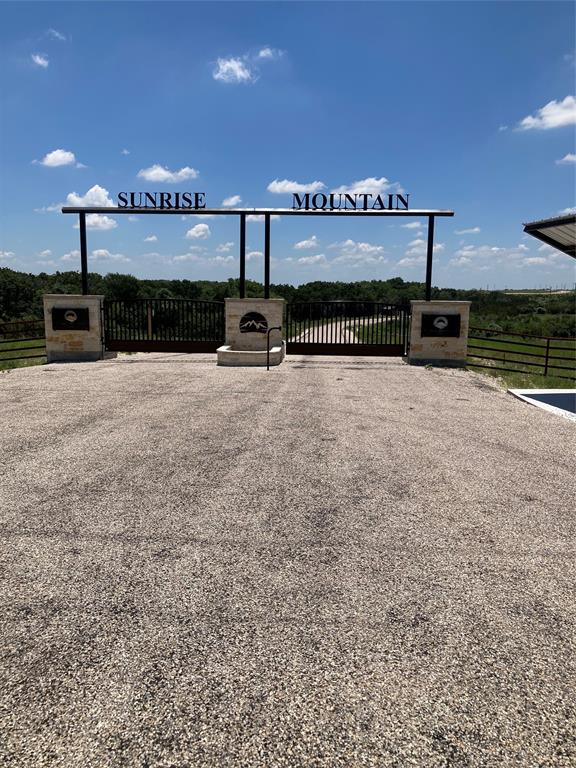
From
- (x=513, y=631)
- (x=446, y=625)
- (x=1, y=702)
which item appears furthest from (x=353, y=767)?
(x=1, y=702)

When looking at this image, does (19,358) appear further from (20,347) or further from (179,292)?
(179,292)

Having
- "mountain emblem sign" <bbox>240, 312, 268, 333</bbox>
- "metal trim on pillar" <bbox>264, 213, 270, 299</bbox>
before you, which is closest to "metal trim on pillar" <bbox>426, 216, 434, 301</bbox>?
"metal trim on pillar" <bbox>264, 213, 270, 299</bbox>

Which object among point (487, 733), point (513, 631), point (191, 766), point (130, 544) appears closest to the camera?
point (191, 766)

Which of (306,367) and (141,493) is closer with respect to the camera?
(141,493)

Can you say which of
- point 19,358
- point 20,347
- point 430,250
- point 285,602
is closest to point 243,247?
point 430,250

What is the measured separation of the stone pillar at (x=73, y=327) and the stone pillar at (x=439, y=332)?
10.9 meters

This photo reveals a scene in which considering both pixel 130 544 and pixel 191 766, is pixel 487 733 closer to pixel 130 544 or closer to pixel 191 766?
pixel 191 766

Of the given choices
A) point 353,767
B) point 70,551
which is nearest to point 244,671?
point 353,767

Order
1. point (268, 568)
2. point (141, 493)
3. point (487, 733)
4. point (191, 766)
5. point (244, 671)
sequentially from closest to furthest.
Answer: point (191, 766)
point (487, 733)
point (244, 671)
point (268, 568)
point (141, 493)

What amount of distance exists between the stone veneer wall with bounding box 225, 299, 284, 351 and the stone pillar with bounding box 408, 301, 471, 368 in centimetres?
462

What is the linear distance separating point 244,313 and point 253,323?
1.52 feet

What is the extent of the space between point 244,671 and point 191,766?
1.96 ft

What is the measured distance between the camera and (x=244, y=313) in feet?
55.2

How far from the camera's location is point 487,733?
7.86 ft
